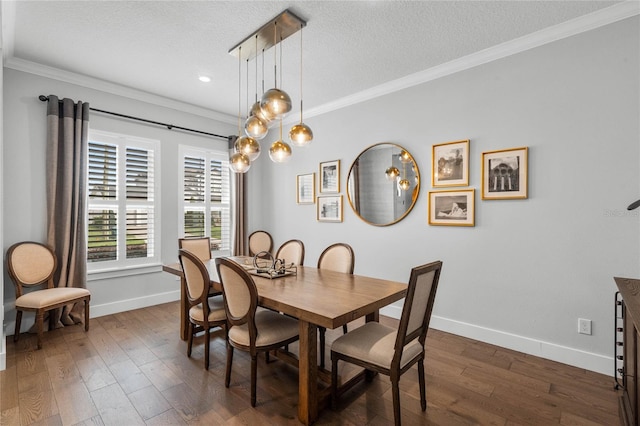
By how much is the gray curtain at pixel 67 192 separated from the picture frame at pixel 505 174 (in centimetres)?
439

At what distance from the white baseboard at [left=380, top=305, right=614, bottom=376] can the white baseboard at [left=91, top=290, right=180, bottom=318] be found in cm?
355

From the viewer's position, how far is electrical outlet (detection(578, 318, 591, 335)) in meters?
2.48

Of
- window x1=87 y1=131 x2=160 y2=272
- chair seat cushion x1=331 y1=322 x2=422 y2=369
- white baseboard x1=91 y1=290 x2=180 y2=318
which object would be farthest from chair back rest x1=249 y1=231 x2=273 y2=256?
chair seat cushion x1=331 y1=322 x2=422 y2=369

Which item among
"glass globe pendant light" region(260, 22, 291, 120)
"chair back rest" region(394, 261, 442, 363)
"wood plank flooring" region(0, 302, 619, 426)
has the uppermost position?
"glass globe pendant light" region(260, 22, 291, 120)

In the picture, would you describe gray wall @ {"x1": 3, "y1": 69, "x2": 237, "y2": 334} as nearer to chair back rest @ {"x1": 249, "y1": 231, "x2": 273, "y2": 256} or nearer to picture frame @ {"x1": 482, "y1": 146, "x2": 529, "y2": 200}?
chair back rest @ {"x1": 249, "y1": 231, "x2": 273, "y2": 256}

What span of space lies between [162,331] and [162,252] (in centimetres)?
135

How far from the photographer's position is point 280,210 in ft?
16.8

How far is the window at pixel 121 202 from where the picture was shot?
3.75 metres

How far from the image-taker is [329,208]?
14.4 feet

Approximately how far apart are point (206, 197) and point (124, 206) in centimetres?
112

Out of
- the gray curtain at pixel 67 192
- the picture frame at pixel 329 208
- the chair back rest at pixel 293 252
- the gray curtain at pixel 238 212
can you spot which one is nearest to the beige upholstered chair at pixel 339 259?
the chair back rest at pixel 293 252

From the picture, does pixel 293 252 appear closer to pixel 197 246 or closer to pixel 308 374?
pixel 197 246

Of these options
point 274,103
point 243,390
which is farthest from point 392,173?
point 243,390

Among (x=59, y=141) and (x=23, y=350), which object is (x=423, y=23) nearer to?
(x=59, y=141)
